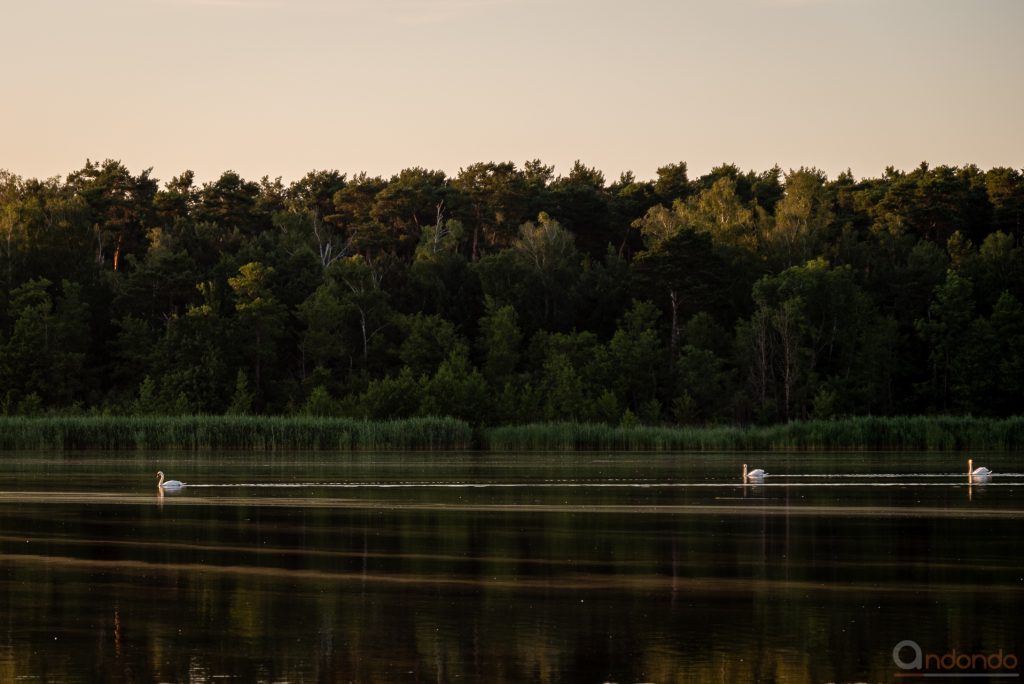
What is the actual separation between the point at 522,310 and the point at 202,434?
103 ft

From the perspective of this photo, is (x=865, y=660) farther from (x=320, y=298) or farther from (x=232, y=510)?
(x=320, y=298)

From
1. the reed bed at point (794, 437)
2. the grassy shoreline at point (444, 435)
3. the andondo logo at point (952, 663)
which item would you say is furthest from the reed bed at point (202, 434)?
the andondo logo at point (952, 663)

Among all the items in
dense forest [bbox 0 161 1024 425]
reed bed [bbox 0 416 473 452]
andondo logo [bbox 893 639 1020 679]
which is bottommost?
andondo logo [bbox 893 639 1020 679]

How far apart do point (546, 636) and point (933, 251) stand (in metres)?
82.6

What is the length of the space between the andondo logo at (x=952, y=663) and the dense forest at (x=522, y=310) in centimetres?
6285

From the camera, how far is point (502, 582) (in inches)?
784

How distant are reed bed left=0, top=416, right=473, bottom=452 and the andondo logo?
4965cm

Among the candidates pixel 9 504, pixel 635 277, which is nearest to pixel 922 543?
pixel 9 504

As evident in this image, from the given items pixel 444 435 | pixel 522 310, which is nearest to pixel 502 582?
pixel 444 435

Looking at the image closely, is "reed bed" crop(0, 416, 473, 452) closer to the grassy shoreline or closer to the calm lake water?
the grassy shoreline

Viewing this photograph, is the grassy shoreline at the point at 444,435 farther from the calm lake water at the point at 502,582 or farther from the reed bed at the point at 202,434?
the calm lake water at the point at 502,582

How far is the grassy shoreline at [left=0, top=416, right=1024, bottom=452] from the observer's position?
63.3 m

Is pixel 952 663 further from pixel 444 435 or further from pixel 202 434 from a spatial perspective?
pixel 202 434

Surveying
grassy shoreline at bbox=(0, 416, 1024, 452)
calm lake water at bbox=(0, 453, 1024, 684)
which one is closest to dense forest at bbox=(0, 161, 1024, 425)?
grassy shoreline at bbox=(0, 416, 1024, 452)
